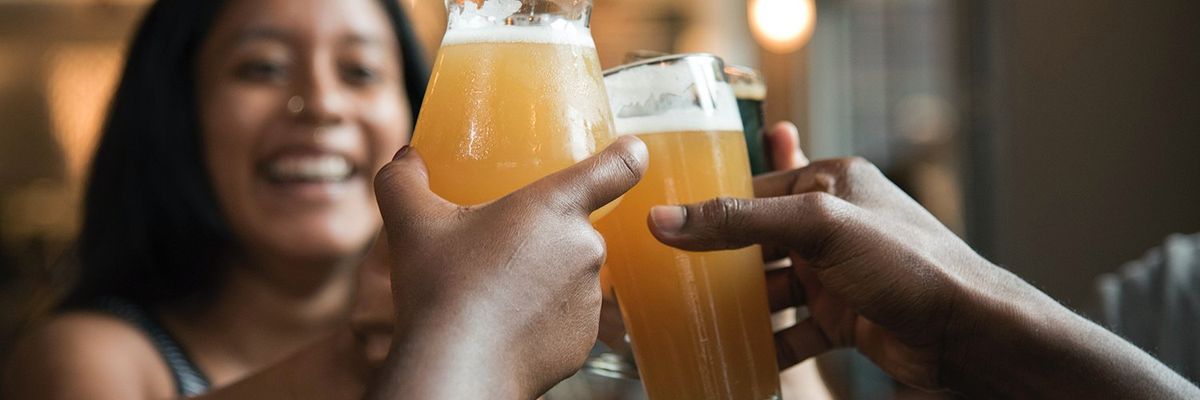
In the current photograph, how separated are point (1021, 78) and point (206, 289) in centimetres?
288

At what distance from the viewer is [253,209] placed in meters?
1.98

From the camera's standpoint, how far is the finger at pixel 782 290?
1501 mm

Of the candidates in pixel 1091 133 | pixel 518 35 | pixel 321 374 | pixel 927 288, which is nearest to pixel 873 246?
pixel 927 288

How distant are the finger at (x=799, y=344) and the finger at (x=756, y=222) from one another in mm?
416

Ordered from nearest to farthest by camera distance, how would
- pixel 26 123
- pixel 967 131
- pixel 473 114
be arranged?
pixel 473 114
pixel 967 131
pixel 26 123

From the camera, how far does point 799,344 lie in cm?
151

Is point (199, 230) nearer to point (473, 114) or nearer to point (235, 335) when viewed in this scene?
point (235, 335)

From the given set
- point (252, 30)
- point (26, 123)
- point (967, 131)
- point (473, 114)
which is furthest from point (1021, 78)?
point (26, 123)

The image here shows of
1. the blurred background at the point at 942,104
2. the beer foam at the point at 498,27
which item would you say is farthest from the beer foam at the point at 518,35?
the blurred background at the point at 942,104

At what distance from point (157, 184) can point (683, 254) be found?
135 centimetres

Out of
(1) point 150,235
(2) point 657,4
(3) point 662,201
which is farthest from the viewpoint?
(2) point 657,4

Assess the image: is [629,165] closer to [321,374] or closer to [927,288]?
[927,288]

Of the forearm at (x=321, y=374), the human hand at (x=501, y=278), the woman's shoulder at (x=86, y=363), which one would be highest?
the human hand at (x=501, y=278)

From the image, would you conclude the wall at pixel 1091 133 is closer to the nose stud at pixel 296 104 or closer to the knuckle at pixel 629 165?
the nose stud at pixel 296 104
